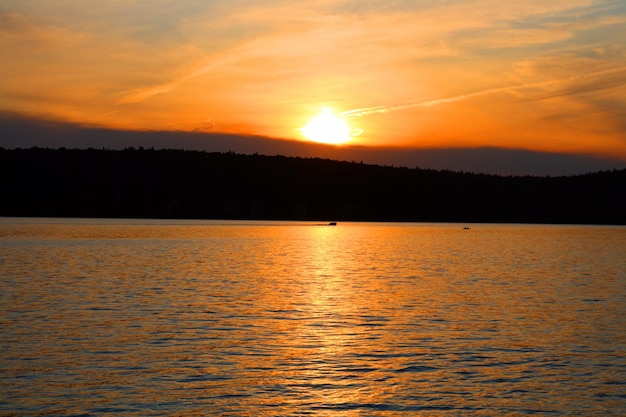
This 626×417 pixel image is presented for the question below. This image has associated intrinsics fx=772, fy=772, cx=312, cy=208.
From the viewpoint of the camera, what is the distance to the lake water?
19547 millimetres

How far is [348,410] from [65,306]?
21145 millimetres

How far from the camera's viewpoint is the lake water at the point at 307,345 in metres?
19.5

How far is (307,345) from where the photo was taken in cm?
2741

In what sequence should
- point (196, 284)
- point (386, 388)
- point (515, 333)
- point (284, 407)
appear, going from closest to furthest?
1. point (284, 407)
2. point (386, 388)
3. point (515, 333)
4. point (196, 284)

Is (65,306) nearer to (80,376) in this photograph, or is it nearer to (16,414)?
(80,376)

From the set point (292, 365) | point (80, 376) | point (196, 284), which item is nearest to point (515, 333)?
point (292, 365)

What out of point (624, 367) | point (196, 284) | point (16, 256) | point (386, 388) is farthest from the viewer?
point (16, 256)

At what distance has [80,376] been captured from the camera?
21.7 meters

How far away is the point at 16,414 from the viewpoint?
17.8 meters

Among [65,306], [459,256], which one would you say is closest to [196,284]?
[65,306]

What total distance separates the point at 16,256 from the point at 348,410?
5814 cm

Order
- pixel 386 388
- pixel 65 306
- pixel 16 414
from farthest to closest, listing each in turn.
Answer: pixel 65 306
pixel 386 388
pixel 16 414

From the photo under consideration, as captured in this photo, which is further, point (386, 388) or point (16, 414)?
point (386, 388)

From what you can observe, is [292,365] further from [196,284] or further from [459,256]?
[459,256]
